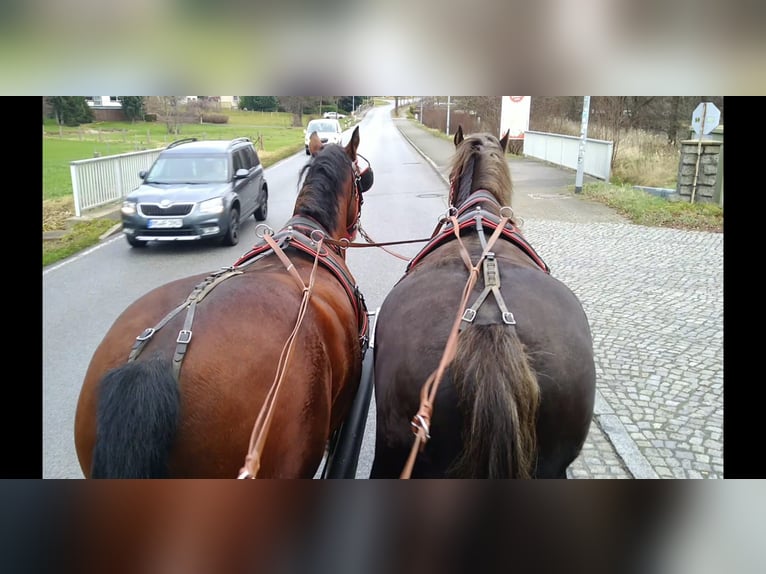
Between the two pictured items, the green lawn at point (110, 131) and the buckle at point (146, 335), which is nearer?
the buckle at point (146, 335)

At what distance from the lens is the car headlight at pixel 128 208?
20.2 ft

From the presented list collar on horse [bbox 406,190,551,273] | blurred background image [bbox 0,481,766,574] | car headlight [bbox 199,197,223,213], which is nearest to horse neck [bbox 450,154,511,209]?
collar on horse [bbox 406,190,551,273]

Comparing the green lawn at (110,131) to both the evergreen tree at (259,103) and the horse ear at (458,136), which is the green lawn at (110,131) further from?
the horse ear at (458,136)

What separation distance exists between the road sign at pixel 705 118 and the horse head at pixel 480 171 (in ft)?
3.29

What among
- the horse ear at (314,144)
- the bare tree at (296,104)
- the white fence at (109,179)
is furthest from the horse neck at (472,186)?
the white fence at (109,179)

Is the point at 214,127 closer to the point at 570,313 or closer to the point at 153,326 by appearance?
the point at 153,326

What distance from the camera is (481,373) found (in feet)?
4.68

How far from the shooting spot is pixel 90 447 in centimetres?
151

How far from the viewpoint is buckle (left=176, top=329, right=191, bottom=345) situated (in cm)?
142

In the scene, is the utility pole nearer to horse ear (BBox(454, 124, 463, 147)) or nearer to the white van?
horse ear (BBox(454, 124, 463, 147))

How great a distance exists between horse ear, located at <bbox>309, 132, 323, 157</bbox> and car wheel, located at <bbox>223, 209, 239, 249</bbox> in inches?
160

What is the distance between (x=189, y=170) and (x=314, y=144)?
423 centimetres
